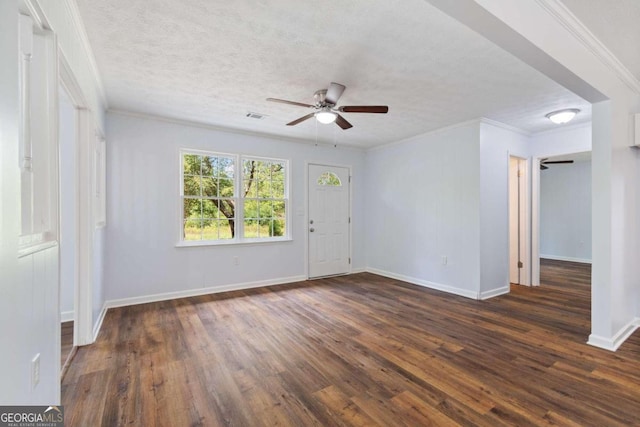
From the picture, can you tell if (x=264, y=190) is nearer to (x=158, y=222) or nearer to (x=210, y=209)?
(x=210, y=209)

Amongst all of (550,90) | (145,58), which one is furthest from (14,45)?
(550,90)

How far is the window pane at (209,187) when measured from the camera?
446 cm

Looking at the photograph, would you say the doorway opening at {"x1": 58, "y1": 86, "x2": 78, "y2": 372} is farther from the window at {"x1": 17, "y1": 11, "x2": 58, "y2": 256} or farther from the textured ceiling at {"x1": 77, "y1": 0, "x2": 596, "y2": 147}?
the window at {"x1": 17, "y1": 11, "x2": 58, "y2": 256}

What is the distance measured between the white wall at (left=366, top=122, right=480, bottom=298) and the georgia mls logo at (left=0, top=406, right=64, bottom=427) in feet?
14.4

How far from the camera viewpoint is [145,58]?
98.5 inches

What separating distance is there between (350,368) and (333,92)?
2407mm

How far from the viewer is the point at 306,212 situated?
5.29 meters

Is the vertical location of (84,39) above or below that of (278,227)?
above

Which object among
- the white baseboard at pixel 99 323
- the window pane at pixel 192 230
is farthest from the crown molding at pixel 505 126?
the white baseboard at pixel 99 323

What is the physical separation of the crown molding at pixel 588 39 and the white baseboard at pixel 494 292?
2.77 metres

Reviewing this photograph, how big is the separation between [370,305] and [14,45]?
3769mm

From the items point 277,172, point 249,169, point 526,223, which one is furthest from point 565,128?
point 249,169

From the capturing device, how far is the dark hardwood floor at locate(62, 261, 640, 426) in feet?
5.87

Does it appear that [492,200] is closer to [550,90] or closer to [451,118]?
[451,118]
